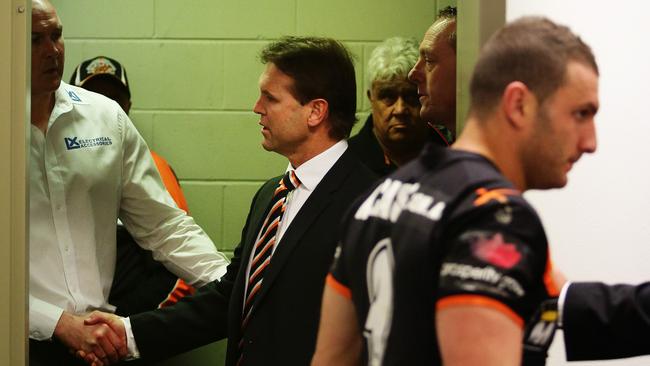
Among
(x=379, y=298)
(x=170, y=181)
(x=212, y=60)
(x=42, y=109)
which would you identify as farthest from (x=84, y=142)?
(x=379, y=298)

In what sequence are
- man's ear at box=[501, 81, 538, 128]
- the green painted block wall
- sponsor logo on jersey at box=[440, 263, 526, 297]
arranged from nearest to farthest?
sponsor logo on jersey at box=[440, 263, 526, 297], man's ear at box=[501, 81, 538, 128], the green painted block wall

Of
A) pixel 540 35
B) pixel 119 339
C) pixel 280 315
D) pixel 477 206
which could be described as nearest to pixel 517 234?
pixel 477 206

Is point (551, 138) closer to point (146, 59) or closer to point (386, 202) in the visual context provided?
point (386, 202)

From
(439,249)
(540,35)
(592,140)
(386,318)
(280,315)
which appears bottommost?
(280,315)

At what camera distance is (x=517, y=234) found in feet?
3.35

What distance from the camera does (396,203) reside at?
1.18 meters

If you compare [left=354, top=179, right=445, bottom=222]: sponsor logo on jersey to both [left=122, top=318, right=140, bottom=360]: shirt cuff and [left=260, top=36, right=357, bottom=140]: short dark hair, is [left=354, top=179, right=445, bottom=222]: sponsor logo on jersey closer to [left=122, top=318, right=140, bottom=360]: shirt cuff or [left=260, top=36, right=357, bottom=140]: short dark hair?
[left=260, top=36, right=357, bottom=140]: short dark hair

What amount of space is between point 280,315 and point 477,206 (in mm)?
1070

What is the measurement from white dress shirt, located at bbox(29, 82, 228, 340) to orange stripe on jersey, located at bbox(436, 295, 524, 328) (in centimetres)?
170

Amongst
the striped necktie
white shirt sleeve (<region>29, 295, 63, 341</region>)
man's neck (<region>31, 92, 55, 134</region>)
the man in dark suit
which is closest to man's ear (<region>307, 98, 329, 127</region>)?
the man in dark suit

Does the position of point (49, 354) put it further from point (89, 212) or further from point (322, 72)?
point (322, 72)

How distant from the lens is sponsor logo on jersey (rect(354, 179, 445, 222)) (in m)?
1.09

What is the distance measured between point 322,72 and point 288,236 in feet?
1.62

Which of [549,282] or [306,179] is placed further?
[306,179]
